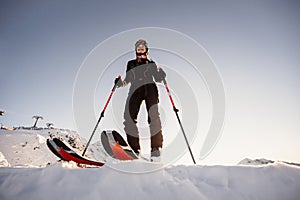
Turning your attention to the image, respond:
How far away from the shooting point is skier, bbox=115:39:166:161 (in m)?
3.89

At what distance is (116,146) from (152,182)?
1723 millimetres

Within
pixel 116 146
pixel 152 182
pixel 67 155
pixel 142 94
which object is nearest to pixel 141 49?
pixel 142 94

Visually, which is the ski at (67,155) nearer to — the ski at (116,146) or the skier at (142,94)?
the ski at (116,146)

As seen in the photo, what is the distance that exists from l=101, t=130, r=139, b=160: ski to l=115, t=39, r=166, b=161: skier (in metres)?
0.37

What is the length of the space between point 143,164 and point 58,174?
1.06 meters

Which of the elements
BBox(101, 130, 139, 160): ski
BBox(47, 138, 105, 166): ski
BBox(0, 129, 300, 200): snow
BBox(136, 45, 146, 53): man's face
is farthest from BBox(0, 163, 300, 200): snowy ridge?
BBox(136, 45, 146, 53): man's face

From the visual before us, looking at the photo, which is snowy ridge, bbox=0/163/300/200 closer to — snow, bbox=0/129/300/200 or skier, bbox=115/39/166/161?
snow, bbox=0/129/300/200

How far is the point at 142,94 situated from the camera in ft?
14.4

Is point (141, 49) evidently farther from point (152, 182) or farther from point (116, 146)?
point (152, 182)

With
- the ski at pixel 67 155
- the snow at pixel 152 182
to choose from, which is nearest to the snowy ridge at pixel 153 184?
the snow at pixel 152 182

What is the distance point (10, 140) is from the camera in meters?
16.7

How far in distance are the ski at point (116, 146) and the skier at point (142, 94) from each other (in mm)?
368

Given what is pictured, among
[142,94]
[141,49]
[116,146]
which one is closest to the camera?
[116,146]

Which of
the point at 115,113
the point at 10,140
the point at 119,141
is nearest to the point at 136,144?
the point at 119,141
